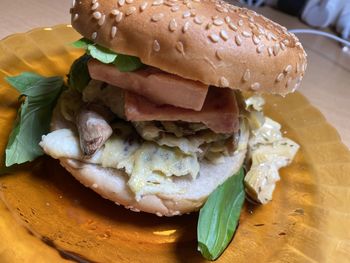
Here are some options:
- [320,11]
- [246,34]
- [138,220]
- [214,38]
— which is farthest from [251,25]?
[320,11]

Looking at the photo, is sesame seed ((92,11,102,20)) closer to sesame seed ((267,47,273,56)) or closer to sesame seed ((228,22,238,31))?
sesame seed ((228,22,238,31))

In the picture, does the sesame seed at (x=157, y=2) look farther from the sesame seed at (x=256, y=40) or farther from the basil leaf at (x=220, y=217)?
the basil leaf at (x=220, y=217)

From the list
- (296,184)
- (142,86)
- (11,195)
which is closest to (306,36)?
(296,184)

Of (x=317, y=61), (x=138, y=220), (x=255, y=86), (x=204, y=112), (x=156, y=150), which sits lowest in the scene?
(x=138, y=220)

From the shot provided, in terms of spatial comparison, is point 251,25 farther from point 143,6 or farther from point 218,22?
point 143,6

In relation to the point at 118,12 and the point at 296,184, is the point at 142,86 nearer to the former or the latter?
the point at 118,12

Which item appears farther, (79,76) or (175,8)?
(79,76)
